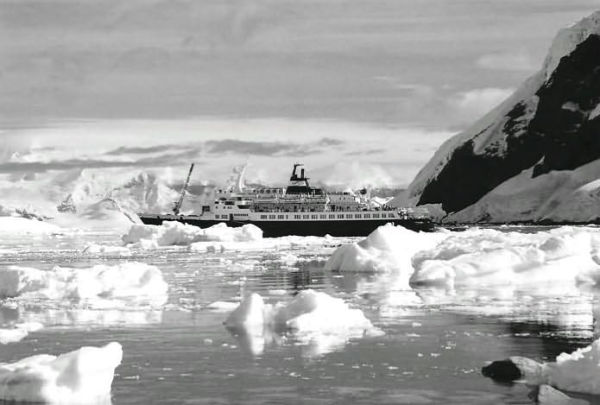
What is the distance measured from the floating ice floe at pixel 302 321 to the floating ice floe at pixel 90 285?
7.21m

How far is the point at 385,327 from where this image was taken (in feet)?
87.5

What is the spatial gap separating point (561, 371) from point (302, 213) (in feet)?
285

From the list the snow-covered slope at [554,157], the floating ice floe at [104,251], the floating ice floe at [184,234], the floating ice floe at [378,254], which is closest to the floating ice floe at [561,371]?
the floating ice floe at [378,254]

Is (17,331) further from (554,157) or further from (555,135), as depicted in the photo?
(555,135)

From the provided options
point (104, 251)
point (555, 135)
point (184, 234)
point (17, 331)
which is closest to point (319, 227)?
point (184, 234)

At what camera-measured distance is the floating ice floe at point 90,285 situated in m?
34.4

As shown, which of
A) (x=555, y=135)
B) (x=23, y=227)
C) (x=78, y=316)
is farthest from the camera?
(x=555, y=135)

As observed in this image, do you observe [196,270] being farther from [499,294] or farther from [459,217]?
[459,217]

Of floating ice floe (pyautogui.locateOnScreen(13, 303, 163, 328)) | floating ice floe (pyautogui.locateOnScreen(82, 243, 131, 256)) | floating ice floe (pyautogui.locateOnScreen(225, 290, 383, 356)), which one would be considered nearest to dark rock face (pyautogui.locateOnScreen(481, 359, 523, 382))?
floating ice floe (pyautogui.locateOnScreen(225, 290, 383, 356))

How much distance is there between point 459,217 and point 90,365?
166901 millimetres

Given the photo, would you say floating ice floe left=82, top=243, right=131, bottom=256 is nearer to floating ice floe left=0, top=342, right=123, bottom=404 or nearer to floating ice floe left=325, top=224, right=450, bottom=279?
floating ice floe left=325, top=224, right=450, bottom=279

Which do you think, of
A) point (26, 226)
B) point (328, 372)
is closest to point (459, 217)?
point (26, 226)

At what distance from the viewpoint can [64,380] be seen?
17.8m

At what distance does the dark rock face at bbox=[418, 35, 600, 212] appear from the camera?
179250mm
